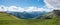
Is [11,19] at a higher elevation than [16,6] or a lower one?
lower

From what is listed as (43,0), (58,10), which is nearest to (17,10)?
(43,0)

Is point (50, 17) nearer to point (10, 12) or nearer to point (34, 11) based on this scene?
point (34, 11)

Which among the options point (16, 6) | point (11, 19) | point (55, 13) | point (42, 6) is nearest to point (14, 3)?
point (16, 6)

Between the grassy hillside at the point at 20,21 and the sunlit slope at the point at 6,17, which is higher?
the sunlit slope at the point at 6,17

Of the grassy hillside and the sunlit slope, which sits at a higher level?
the sunlit slope

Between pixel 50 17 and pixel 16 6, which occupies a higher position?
pixel 16 6

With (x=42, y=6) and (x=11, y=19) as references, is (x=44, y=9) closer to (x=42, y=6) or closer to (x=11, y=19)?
(x=42, y=6)

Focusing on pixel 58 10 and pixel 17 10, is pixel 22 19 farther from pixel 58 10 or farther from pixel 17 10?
pixel 58 10
